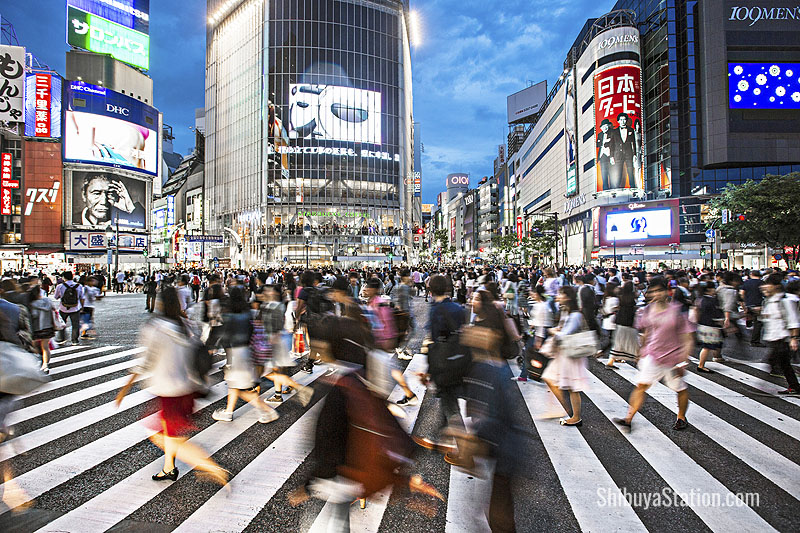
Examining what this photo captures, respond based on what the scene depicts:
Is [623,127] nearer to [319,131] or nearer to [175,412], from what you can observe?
[319,131]

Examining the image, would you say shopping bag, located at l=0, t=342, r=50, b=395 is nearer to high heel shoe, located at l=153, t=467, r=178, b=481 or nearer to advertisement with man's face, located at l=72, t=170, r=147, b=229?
high heel shoe, located at l=153, t=467, r=178, b=481

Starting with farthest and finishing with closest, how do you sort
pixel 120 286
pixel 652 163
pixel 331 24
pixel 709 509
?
pixel 331 24, pixel 652 163, pixel 120 286, pixel 709 509

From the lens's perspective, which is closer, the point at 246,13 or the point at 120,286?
the point at 120,286

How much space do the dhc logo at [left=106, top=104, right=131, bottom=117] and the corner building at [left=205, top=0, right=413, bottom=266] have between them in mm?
19029

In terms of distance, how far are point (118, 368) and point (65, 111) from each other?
58.3 metres

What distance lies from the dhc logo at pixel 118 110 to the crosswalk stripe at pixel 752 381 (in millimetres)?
64722

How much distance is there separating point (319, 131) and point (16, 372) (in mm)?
68761

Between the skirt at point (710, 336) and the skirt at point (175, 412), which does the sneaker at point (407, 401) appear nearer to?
the skirt at point (175, 412)

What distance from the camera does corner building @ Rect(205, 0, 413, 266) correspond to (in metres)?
67.8

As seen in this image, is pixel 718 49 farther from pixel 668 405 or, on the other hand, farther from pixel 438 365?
pixel 438 365

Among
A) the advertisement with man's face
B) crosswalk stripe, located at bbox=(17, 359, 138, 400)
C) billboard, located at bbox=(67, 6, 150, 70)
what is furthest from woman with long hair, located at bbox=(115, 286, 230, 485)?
billboard, located at bbox=(67, 6, 150, 70)

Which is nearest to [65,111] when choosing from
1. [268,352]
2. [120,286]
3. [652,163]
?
[120,286]

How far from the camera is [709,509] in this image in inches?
145

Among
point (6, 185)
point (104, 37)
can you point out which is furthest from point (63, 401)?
point (104, 37)
